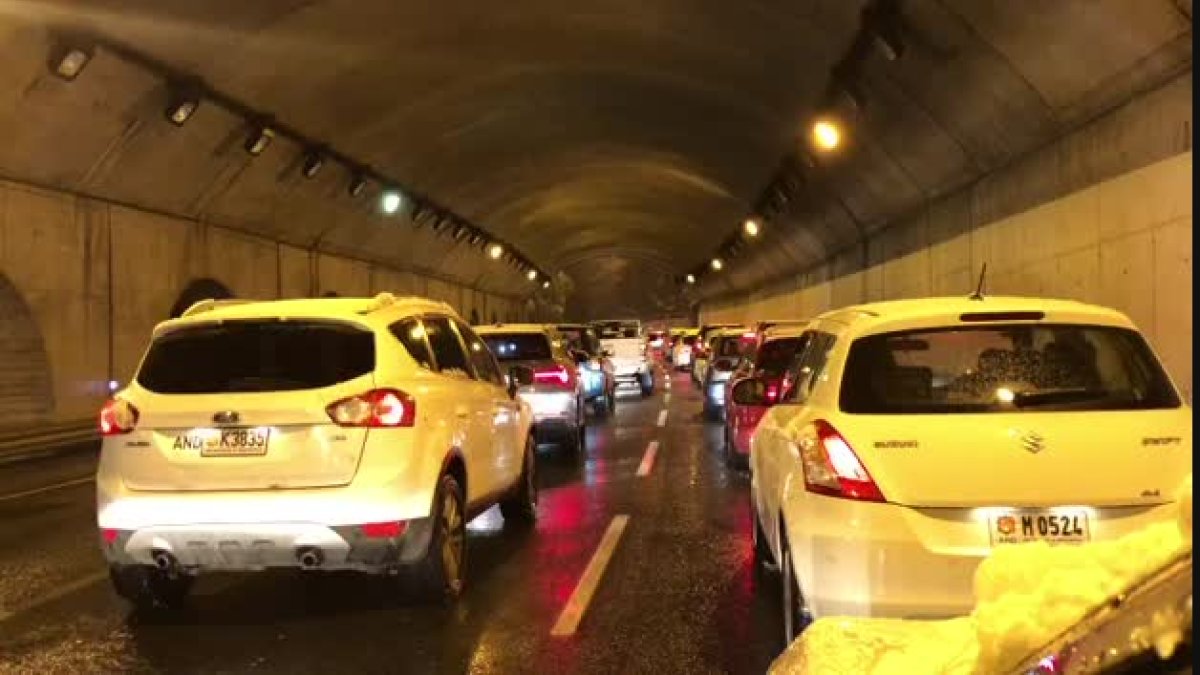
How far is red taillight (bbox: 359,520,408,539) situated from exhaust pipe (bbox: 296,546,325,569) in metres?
0.27

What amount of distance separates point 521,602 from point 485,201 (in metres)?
26.1

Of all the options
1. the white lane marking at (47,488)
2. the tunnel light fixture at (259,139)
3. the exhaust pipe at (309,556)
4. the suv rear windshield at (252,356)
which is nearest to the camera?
the exhaust pipe at (309,556)

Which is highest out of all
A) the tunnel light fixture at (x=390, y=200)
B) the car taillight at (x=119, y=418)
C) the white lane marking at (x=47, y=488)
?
the tunnel light fixture at (x=390, y=200)

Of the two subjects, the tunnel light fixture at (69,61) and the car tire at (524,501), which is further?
the tunnel light fixture at (69,61)

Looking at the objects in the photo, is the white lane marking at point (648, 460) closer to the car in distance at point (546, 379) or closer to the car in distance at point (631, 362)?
the car in distance at point (546, 379)

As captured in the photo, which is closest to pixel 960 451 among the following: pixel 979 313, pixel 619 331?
pixel 979 313

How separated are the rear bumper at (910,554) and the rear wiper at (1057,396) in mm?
631

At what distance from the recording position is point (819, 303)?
33.1 metres

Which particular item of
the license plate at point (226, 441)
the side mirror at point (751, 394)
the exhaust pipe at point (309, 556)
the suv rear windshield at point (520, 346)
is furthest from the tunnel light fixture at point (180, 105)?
the exhaust pipe at point (309, 556)

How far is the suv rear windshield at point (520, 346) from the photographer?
16.0 metres

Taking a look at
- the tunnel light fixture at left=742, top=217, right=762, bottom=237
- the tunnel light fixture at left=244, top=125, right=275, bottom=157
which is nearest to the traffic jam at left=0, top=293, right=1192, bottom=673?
the tunnel light fixture at left=244, top=125, right=275, bottom=157

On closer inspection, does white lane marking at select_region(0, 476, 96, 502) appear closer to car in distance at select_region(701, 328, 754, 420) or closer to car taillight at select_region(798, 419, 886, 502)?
car in distance at select_region(701, 328, 754, 420)

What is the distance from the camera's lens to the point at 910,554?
192 inches

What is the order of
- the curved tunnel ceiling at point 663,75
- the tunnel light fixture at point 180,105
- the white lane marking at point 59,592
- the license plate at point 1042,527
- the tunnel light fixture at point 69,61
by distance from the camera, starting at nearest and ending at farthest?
the license plate at point 1042,527, the white lane marking at point 59,592, the curved tunnel ceiling at point 663,75, the tunnel light fixture at point 69,61, the tunnel light fixture at point 180,105
